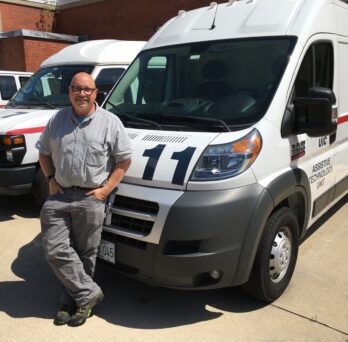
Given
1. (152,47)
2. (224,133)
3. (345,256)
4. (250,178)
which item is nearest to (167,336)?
(250,178)

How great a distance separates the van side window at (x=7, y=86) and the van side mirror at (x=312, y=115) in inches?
330

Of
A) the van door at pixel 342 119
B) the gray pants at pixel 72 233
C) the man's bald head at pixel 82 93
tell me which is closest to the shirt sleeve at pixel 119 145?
the man's bald head at pixel 82 93

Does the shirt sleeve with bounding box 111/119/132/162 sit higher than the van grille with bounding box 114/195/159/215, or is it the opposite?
the shirt sleeve with bounding box 111/119/132/162

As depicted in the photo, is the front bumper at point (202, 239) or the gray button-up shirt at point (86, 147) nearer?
the front bumper at point (202, 239)

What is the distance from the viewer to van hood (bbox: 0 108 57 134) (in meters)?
5.51

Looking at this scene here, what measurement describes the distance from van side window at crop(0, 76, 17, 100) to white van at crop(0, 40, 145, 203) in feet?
11.9

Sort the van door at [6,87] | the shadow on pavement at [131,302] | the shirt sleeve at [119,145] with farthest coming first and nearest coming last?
the van door at [6,87] < the shadow on pavement at [131,302] < the shirt sleeve at [119,145]

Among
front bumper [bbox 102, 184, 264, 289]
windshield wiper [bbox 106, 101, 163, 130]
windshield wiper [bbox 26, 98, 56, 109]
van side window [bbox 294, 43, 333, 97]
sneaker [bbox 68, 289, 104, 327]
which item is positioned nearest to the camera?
front bumper [bbox 102, 184, 264, 289]

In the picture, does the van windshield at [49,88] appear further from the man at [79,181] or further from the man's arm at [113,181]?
the man's arm at [113,181]

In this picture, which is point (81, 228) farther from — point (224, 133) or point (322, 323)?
point (322, 323)

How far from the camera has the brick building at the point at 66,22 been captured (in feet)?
56.2

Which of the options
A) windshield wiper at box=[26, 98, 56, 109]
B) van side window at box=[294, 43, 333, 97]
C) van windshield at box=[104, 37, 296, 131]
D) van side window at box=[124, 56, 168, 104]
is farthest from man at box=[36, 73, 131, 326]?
windshield wiper at box=[26, 98, 56, 109]

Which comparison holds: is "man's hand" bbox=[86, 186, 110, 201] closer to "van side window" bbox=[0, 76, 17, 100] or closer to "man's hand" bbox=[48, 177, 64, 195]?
"man's hand" bbox=[48, 177, 64, 195]

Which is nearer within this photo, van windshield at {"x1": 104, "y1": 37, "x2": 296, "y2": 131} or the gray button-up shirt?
the gray button-up shirt
